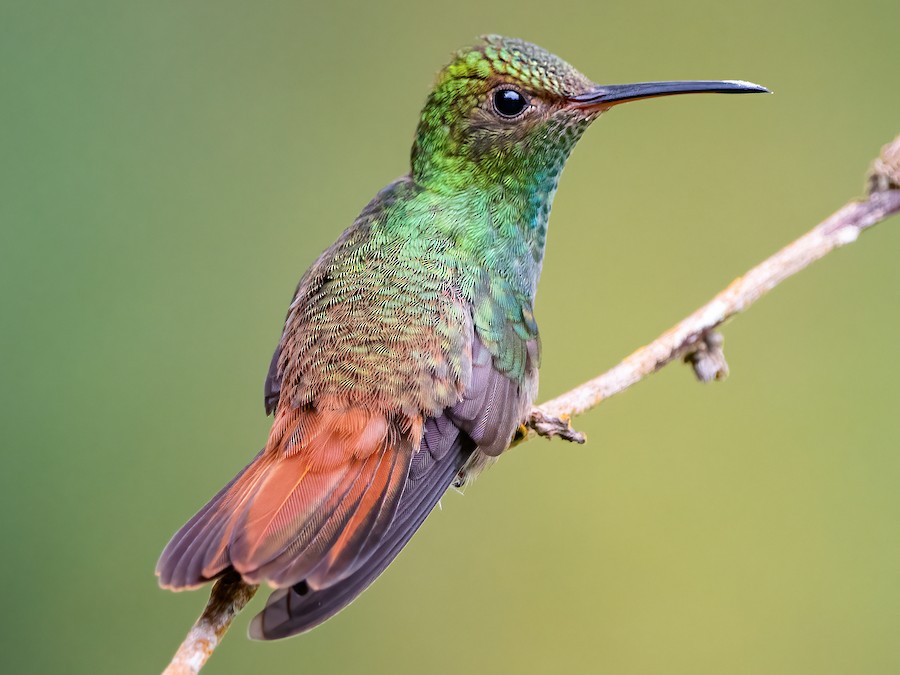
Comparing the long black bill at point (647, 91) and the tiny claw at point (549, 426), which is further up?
the long black bill at point (647, 91)

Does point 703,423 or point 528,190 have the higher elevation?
point 528,190

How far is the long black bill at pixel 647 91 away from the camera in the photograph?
1928mm

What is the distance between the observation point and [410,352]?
5.92 ft

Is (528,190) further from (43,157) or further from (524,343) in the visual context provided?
(43,157)

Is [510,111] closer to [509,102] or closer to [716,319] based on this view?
[509,102]

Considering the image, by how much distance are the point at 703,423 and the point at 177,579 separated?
2222 millimetres

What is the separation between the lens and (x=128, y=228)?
3.26 metres

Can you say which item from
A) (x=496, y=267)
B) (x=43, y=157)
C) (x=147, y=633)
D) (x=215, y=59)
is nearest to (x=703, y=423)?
(x=496, y=267)

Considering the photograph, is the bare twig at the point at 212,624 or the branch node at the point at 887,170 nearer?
the bare twig at the point at 212,624

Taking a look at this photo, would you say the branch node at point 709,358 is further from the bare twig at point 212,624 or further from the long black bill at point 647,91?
the bare twig at point 212,624

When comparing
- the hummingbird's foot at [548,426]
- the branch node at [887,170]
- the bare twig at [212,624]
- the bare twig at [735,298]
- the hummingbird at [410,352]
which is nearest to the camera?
the bare twig at [212,624]

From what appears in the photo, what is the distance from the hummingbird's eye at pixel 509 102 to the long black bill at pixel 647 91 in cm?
10

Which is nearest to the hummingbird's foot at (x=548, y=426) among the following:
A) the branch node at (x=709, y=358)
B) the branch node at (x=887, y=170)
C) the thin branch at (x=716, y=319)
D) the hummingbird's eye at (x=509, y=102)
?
the thin branch at (x=716, y=319)

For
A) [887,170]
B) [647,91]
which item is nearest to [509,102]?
[647,91]
